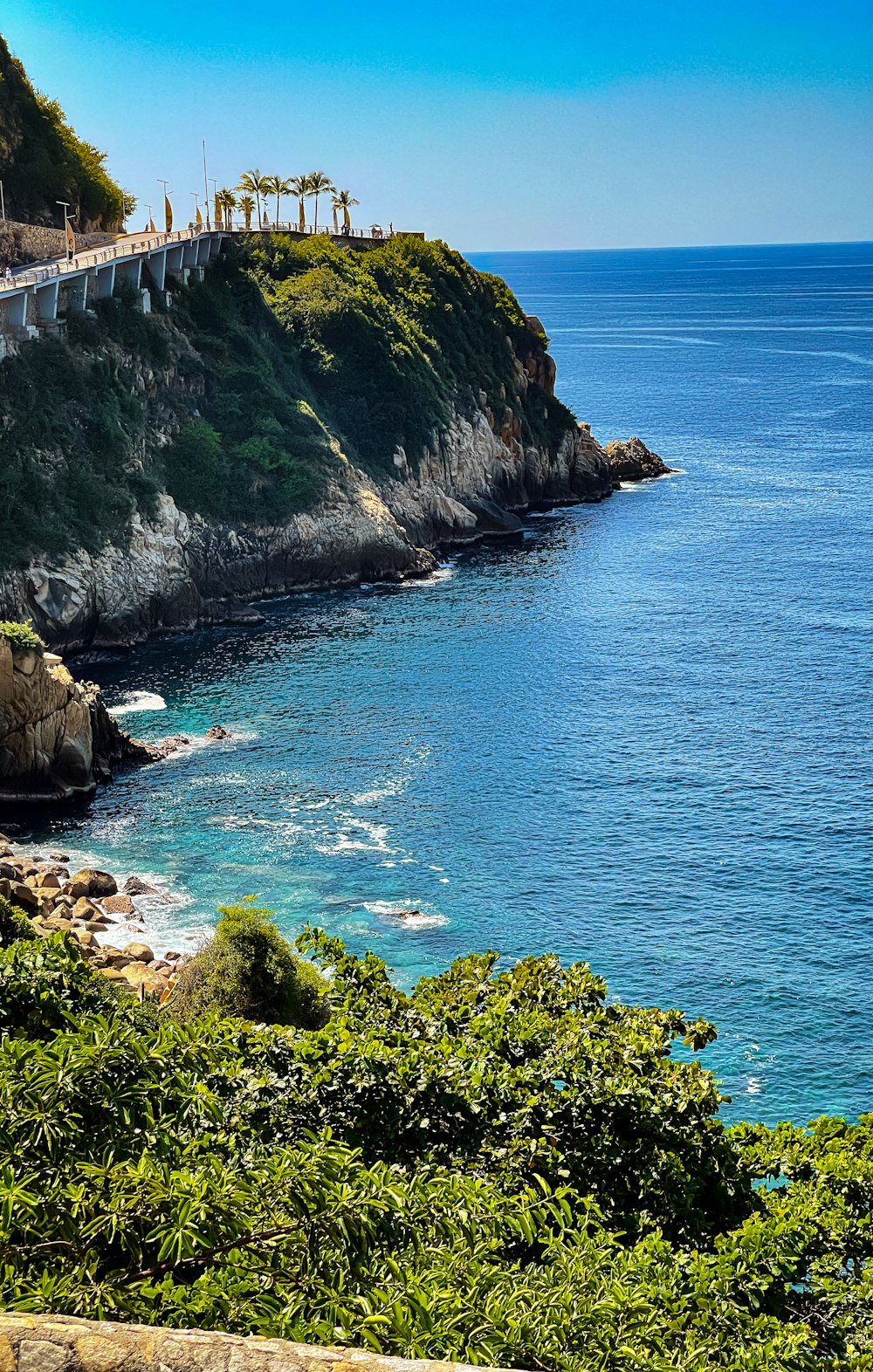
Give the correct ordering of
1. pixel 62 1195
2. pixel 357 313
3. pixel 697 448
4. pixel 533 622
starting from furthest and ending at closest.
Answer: pixel 697 448 → pixel 357 313 → pixel 533 622 → pixel 62 1195

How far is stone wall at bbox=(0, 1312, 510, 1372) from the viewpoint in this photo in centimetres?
1028

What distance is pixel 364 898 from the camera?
173 ft

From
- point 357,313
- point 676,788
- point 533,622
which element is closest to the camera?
point 676,788

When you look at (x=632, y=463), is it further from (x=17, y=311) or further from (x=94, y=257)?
(x=17, y=311)

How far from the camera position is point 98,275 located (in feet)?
325

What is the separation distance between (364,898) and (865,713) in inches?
1297

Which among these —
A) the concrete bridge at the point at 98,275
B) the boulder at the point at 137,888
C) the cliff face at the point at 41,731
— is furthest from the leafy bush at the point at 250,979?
the concrete bridge at the point at 98,275

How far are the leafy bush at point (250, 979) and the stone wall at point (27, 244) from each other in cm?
7880

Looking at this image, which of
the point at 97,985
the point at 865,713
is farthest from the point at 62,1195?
the point at 865,713

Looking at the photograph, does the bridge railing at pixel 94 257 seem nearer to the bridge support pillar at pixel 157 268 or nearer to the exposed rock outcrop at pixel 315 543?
the bridge support pillar at pixel 157 268

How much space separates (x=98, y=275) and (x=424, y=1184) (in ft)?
308

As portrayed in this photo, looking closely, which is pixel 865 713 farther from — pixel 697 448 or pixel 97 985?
pixel 697 448

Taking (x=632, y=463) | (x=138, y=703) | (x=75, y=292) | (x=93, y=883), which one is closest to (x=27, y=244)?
(x=75, y=292)

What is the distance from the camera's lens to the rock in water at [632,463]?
140875 millimetres
